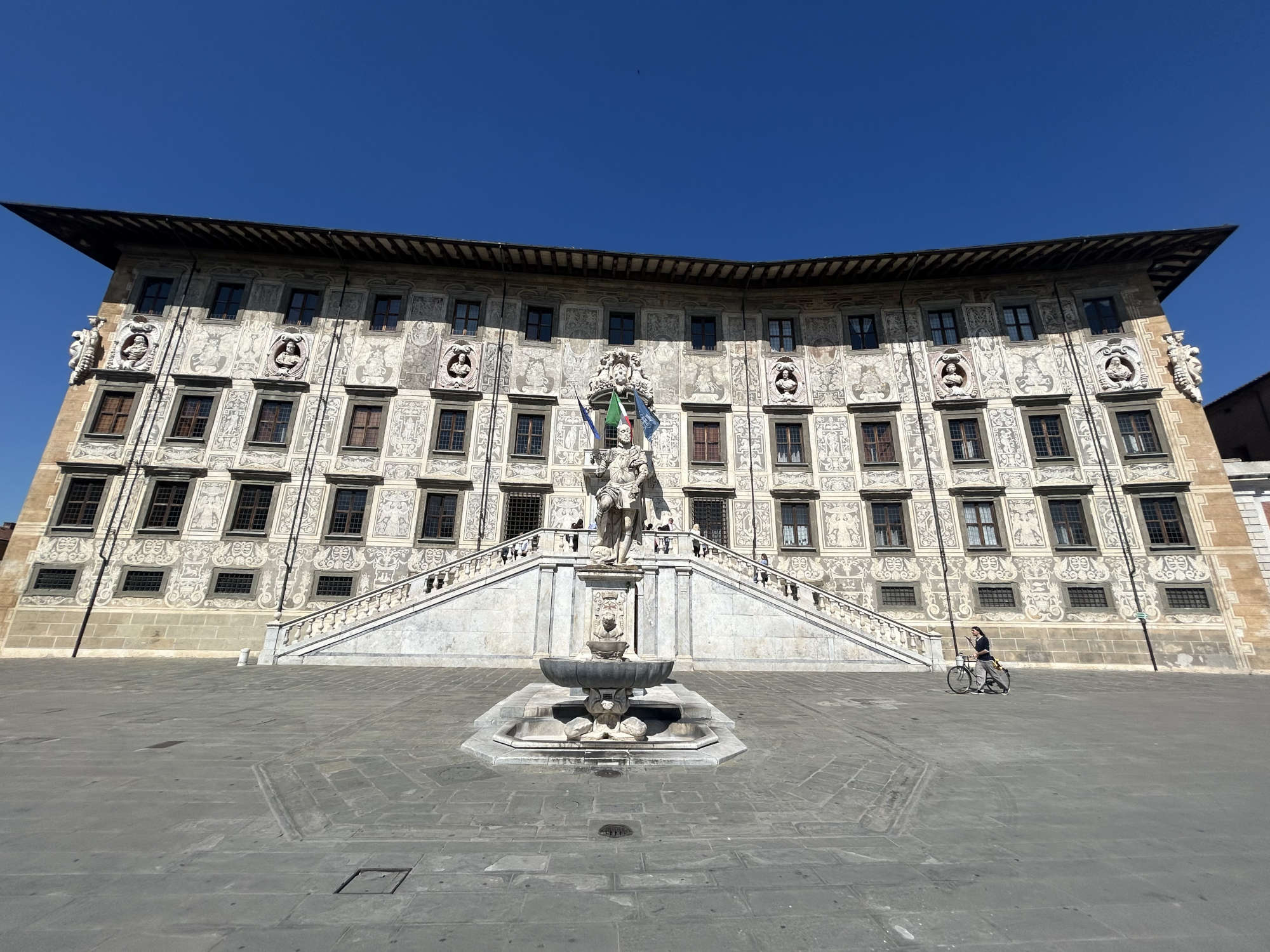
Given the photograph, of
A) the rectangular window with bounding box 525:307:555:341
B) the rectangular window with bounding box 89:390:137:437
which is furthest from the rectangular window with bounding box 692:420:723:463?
the rectangular window with bounding box 89:390:137:437

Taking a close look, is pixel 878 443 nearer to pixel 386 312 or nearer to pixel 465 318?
pixel 465 318

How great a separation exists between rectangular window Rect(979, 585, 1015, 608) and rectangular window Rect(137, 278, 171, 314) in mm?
35137

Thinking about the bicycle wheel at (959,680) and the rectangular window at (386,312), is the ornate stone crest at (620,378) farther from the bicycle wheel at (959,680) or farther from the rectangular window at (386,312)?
the bicycle wheel at (959,680)

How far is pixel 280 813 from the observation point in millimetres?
4590

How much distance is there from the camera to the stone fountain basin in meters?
6.84

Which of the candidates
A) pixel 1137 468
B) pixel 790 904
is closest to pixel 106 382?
pixel 790 904

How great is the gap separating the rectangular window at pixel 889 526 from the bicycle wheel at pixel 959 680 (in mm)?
6698

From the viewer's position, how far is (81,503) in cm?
1891

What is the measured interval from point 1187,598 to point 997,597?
634 centimetres

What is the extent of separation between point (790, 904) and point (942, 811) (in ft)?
8.78

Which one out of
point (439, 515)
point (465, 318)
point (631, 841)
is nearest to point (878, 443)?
point (439, 515)

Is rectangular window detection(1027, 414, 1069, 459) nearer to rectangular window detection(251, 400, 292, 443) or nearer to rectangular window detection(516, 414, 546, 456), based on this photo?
rectangular window detection(516, 414, 546, 456)

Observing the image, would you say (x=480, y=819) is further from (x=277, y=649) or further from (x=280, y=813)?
(x=277, y=649)

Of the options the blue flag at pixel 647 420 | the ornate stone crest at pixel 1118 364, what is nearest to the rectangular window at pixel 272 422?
the blue flag at pixel 647 420
